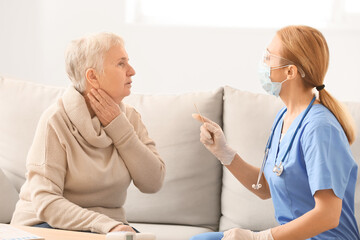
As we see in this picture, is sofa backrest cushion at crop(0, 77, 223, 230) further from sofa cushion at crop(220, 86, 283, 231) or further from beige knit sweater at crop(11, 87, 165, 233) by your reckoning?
beige knit sweater at crop(11, 87, 165, 233)

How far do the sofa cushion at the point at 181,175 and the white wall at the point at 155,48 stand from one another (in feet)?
2.66

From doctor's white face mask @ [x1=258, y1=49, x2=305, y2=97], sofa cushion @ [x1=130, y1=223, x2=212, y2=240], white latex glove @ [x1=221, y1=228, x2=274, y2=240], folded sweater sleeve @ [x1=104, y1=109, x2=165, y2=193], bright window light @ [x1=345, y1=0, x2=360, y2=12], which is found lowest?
sofa cushion @ [x1=130, y1=223, x2=212, y2=240]

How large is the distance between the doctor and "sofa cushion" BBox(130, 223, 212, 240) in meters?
0.45

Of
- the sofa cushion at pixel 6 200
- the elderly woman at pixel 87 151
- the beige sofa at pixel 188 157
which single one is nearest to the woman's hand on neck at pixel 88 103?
the elderly woman at pixel 87 151

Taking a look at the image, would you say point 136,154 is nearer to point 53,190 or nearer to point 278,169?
point 53,190

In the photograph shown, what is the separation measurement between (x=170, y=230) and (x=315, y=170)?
89 cm

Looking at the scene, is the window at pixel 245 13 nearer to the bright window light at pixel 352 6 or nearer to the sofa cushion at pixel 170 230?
the bright window light at pixel 352 6

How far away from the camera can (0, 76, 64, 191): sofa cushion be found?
242cm

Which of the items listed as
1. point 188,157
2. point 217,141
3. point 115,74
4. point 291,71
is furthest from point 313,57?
point 188,157

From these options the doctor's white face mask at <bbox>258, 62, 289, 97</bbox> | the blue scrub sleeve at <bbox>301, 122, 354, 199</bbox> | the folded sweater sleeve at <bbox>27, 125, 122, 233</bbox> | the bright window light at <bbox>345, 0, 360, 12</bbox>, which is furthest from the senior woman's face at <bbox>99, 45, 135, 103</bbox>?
the bright window light at <bbox>345, 0, 360, 12</bbox>

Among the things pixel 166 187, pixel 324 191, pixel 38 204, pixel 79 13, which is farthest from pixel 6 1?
pixel 324 191

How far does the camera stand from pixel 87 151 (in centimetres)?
184

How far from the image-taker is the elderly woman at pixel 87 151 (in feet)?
5.74

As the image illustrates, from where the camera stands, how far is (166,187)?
7.82ft
